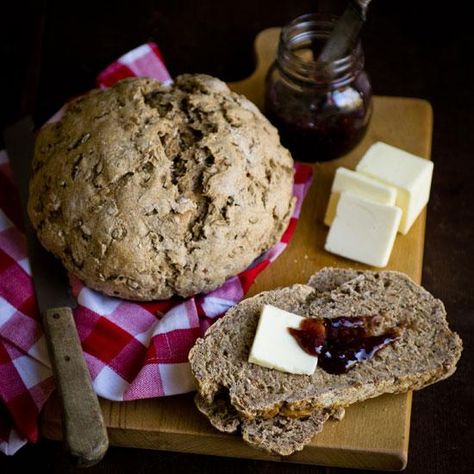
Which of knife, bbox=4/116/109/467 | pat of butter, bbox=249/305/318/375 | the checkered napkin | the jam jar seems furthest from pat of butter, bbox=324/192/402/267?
knife, bbox=4/116/109/467

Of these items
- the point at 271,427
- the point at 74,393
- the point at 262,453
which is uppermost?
the point at 74,393

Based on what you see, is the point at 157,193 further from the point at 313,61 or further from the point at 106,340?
the point at 313,61

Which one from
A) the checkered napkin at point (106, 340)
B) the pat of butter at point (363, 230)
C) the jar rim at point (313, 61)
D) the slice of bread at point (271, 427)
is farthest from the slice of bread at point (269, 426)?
the jar rim at point (313, 61)

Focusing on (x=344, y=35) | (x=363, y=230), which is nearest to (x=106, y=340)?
(x=363, y=230)

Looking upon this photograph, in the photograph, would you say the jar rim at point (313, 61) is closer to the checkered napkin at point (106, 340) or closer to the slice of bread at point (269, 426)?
the checkered napkin at point (106, 340)

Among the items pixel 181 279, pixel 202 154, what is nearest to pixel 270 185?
pixel 202 154

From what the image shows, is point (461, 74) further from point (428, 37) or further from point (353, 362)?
point (353, 362)
